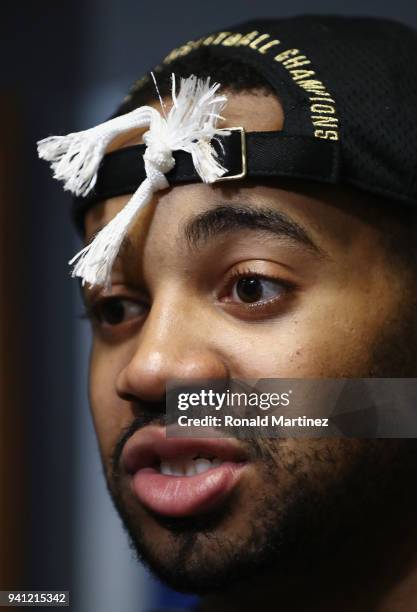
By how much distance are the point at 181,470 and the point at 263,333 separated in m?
0.13

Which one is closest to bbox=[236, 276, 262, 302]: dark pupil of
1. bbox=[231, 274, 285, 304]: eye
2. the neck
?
bbox=[231, 274, 285, 304]: eye

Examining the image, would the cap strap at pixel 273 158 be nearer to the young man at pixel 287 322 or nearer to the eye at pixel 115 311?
the young man at pixel 287 322

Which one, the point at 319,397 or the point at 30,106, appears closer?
the point at 319,397

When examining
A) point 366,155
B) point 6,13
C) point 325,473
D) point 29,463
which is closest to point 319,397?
point 325,473

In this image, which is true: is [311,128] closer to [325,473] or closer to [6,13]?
[325,473]

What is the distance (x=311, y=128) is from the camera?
647 mm

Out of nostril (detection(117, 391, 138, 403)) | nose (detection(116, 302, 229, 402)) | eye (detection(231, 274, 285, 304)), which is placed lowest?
nostril (detection(117, 391, 138, 403))

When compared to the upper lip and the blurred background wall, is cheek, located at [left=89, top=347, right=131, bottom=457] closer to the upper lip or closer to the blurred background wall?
the upper lip

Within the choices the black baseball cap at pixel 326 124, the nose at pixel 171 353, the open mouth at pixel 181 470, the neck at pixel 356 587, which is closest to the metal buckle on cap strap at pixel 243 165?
the black baseball cap at pixel 326 124

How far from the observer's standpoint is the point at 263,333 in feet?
2.12

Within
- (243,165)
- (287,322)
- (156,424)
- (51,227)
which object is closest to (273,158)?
(243,165)

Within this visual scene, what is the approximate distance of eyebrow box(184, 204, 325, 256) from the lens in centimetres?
64

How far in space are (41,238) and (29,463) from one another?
245 mm

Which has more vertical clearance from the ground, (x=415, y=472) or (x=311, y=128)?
(x=311, y=128)
